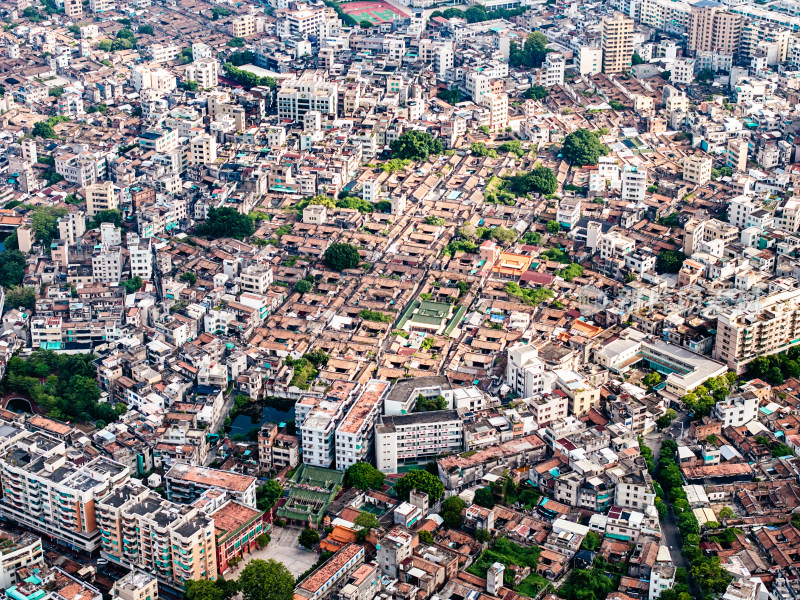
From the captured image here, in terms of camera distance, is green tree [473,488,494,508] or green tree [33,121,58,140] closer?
green tree [473,488,494,508]

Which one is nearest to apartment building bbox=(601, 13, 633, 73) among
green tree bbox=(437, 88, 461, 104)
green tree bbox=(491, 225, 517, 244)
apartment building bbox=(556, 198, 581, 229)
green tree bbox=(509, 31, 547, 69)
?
green tree bbox=(509, 31, 547, 69)

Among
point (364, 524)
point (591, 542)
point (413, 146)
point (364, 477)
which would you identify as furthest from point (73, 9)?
point (591, 542)

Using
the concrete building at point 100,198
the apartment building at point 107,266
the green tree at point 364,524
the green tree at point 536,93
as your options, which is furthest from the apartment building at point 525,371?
the green tree at point 536,93

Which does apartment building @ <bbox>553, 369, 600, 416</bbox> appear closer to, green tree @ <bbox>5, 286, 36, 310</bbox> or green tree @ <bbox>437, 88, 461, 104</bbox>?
green tree @ <bbox>5, 286, 36, 310</bbox>

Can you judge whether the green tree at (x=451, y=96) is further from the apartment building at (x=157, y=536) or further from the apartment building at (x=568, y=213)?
the apartment building at (x=157, y=536)

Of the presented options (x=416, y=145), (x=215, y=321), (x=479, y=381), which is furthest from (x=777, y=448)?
(x=416, y=145)

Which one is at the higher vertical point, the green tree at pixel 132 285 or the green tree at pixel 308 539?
the green tree at pixel 132 285
